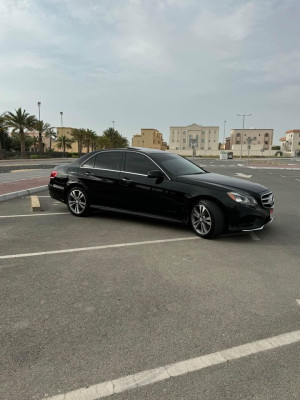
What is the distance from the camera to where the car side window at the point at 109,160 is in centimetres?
660

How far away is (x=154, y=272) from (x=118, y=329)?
1.26m

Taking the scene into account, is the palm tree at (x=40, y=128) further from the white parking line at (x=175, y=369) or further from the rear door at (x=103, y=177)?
the white parking line at (x=175, y=369)

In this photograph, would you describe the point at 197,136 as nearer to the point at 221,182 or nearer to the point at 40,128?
the point at 40,128

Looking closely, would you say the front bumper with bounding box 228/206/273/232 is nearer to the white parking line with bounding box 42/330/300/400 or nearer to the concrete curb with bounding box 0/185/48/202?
the white parking line with bounding box 42/330/300/400

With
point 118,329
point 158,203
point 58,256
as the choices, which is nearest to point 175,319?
point 118,329

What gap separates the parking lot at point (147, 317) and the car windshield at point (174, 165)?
1.44 meters

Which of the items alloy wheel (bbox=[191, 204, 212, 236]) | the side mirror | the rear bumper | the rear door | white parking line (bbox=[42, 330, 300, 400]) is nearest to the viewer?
white parking line (bbox=[42, 330, 300, 400])

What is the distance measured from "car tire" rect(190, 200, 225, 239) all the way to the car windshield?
900mm

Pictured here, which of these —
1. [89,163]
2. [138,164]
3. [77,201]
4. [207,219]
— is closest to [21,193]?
[77,201]

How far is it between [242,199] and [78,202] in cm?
366

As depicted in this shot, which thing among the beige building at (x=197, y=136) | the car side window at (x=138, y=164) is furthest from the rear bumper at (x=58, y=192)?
the beige building at (x=197, y=136)

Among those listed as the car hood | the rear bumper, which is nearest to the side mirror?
the car hood

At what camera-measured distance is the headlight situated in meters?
5.18

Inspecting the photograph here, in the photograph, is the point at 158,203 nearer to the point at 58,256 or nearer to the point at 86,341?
the point at 58,256
